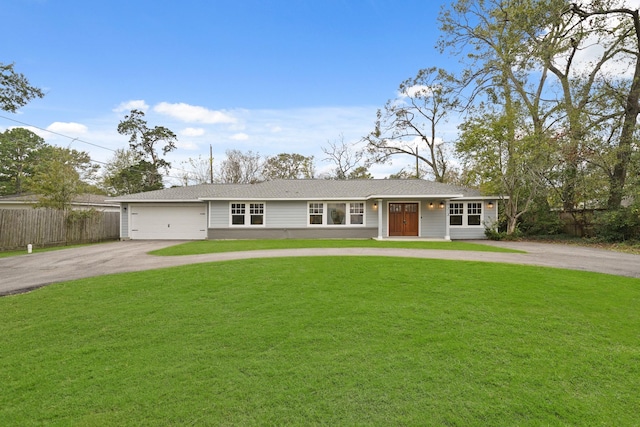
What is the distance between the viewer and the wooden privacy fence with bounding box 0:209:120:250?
12.4 meters

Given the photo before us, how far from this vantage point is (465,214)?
56.9 feet

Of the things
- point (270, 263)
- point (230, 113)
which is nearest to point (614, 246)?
point (270, 263)

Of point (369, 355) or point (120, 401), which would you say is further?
point (369, 355)

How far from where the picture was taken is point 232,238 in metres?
16.8

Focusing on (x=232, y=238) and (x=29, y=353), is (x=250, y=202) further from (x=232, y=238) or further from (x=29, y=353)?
(x=29, y=353)

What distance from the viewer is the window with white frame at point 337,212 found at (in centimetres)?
1685

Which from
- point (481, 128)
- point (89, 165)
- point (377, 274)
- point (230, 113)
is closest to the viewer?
point (377, 274)

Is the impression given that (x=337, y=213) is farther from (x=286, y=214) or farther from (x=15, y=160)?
(x=15, y=160)

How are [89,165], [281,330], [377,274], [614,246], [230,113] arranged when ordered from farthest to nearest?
[89,165]
[230,113]
[614,246]
[377,274]
[281,330]

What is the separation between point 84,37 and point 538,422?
20.1 metres

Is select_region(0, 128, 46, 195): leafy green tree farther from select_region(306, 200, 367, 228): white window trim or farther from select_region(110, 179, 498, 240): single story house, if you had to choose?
select_region(306, 200, 367, 228): white window trim

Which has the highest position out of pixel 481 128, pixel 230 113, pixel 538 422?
pixel 230 113

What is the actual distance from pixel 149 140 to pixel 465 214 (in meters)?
30.3

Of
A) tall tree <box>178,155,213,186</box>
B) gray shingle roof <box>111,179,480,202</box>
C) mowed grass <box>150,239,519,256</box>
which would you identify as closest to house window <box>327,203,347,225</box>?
gray shingle roof <box>111,179,480,202</box>
